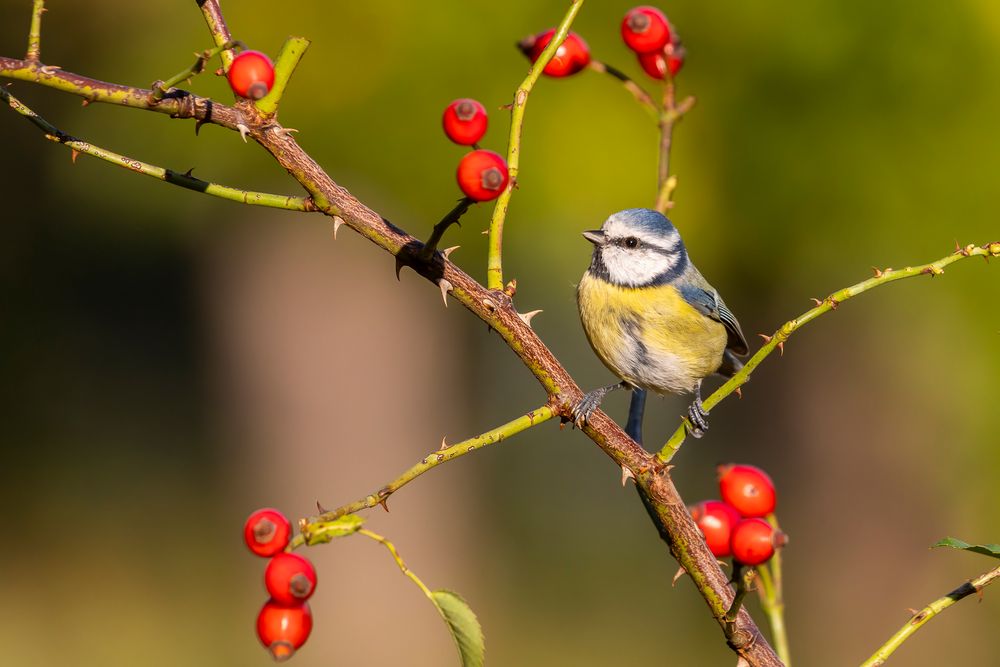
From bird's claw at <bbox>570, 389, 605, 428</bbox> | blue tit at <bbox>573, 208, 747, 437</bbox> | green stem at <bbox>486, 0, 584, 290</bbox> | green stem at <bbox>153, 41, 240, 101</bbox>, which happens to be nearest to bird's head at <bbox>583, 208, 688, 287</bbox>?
blue tit at <bbox>573, 208, 747, 437</bbox>

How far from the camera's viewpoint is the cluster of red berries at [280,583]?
1797 mm

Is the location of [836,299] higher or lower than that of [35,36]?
lower

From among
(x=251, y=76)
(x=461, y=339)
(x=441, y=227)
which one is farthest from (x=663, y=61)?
(x=461, y=339)

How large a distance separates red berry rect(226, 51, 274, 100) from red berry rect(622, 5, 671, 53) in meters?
1.18

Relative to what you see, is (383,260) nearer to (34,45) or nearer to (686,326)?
(686,326)

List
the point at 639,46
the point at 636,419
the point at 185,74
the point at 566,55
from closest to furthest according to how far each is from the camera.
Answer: the point at 185,74 → the point at 636,419 → the point at 566,55 → the point at 639,46

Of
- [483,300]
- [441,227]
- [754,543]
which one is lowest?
[754,543]

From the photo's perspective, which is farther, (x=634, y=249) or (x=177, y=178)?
(x=634, y=249)

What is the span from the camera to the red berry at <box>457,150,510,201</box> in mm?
1711

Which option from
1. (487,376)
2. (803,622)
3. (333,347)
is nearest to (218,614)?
(333,347)

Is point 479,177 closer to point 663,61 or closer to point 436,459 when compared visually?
point 436,459

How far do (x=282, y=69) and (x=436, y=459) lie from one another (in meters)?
0.67

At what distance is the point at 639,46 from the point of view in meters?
2.60

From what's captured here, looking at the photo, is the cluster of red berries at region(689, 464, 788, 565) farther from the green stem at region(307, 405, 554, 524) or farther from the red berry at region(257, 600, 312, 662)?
the red berry at region(257, 600, 312, 662)
